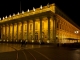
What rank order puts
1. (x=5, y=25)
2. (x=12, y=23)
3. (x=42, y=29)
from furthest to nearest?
1. (x=5, y=25)
2. (x=12, y=23)
3. (x=42, y=29)

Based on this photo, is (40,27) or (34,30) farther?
(34,30)

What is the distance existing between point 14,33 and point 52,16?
2892 centimetres

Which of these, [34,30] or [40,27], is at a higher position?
[40,27]

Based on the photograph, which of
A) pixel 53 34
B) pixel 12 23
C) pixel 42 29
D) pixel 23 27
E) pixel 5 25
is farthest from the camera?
pixel 5 25

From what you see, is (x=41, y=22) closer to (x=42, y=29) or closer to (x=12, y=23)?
(x=42, y=29)

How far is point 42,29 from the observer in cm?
6512

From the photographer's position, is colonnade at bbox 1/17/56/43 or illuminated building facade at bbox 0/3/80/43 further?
colonnade at bbox 1/17/56/43

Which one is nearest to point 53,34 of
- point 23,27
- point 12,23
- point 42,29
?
point 42,29

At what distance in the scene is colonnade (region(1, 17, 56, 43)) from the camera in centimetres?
6084

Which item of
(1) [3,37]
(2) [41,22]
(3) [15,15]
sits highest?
(3) [15,15]

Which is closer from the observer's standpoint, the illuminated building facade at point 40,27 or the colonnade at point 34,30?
the illuminated building facade at point 40,27

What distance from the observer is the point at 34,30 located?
219ft

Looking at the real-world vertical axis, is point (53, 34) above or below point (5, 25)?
below

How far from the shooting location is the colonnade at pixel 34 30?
2395 inches
